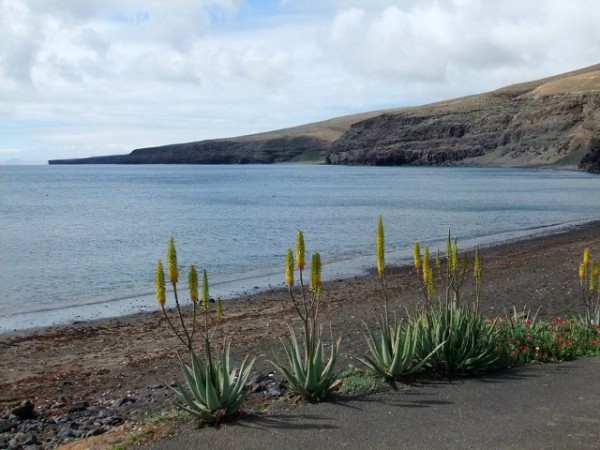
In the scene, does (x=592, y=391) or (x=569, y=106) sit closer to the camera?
(x=592, y=391)

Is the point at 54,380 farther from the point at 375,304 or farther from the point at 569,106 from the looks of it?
the point at 569,106

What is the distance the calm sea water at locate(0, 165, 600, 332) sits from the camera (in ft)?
77.6

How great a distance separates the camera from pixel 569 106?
15662cm

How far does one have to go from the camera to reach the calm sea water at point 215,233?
23641mm

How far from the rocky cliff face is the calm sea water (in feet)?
231

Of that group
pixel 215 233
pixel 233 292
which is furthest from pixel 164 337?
pixel 215 233

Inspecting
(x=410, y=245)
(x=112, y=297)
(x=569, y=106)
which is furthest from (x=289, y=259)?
(x=569, y=106)

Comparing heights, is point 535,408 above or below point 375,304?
above

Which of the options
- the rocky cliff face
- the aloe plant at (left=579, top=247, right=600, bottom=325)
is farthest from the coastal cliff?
the aloe plant at (left=579, top=247, right=600, bottom=325)

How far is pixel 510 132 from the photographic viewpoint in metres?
Answer: 164

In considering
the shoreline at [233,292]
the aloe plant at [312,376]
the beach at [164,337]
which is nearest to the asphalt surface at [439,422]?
the aloe plant at [312,376]

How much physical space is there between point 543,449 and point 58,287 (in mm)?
20928

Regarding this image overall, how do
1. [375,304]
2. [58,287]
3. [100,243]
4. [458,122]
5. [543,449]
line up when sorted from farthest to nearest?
[458,122]
[100,243]
[58,287]
[375,304]
[543,449]

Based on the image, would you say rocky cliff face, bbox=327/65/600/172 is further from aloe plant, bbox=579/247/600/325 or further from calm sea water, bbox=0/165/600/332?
aloe plant, bbox=579/247/600/325
